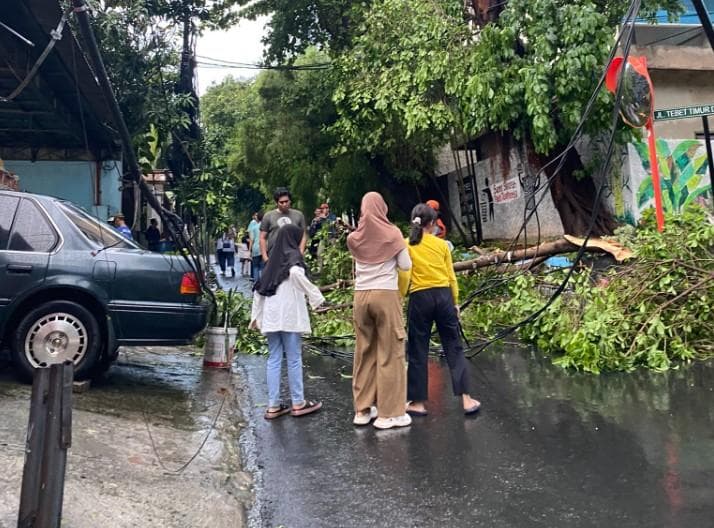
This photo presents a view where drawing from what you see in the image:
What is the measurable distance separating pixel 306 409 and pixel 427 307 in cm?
135

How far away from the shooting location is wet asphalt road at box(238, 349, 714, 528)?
12.8 feet

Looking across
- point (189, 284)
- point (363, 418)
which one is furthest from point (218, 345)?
point (363, 418)

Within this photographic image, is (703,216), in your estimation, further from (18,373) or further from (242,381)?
(18,373)

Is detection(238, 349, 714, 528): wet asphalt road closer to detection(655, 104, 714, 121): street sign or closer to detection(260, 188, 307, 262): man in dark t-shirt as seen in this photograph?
detection(260, 188, 307, 262): man in dark t-shirt

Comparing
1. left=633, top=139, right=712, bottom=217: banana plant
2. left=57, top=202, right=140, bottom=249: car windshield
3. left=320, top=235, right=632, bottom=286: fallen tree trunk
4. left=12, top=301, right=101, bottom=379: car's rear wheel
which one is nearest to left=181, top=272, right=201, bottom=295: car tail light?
left=57, top=202, right=140, bottom=249: car windshield

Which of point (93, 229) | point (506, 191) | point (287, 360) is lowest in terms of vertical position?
point (287, 360)

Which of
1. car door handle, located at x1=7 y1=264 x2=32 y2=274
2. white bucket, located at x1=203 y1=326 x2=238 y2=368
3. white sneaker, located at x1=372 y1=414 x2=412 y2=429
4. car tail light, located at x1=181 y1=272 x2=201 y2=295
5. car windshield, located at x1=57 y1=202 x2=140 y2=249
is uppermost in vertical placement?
car windshield, located at x1=57 y1=202 x2=140 y2=249

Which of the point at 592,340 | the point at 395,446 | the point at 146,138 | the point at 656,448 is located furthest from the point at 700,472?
the point at 146,138

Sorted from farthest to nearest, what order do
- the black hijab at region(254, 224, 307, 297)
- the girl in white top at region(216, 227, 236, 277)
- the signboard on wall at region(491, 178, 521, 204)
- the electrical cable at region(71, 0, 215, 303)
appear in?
the girl in white top at region(216, 227, 236, 277), the signboard on wall at region(491, 178, 521, 204), the black hijab at region(254, 224, 307, 297), the electrical cable at region(71, 0, 215, 303)

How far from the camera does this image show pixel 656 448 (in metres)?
4.96

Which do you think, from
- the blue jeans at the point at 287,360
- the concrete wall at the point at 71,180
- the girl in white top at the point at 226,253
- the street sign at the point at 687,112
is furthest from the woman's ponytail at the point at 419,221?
the girl in white top at the point at 226,253

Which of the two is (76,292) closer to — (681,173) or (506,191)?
(681,173)

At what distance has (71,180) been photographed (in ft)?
50.0

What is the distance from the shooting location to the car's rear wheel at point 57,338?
6.17 meters
